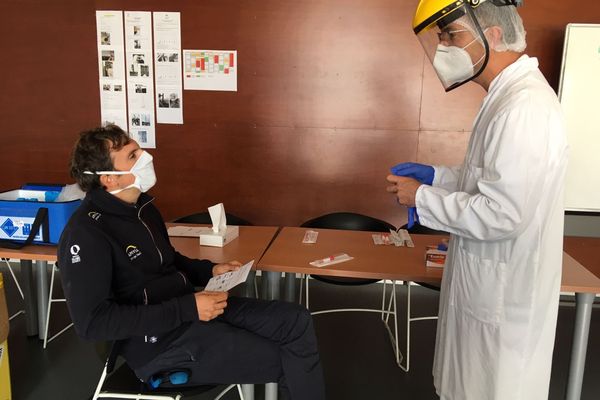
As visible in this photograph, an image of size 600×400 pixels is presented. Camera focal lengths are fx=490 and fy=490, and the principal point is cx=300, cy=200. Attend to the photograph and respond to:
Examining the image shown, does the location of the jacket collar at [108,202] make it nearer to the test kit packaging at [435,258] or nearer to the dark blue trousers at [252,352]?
the dark blue trousers at [252,352]

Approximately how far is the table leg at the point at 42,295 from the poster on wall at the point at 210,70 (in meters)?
1.63

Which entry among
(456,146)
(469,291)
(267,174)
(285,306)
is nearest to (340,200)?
(267,174)

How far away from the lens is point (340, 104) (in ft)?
11.7

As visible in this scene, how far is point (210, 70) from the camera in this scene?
3.58m

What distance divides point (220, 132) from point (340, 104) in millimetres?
920

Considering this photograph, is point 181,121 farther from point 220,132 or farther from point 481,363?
point 481,363

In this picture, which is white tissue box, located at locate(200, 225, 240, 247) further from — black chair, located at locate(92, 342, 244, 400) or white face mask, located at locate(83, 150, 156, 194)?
black chair, located at locate(92, 342, 244, 400)

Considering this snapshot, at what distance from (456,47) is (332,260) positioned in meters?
0.98

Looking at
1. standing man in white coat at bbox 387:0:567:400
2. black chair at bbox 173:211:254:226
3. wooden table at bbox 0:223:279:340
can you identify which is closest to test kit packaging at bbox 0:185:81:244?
wooden table at bbox 0:223:279:340

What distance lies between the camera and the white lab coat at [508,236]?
4.49 feet

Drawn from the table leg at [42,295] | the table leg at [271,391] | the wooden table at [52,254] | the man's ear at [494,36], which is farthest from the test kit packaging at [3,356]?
the man's ear at [494,36]

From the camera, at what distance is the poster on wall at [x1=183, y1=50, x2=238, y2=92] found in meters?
3.55

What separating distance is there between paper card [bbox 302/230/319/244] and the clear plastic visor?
1.04m

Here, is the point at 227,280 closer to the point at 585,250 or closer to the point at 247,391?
the point at 247,391
